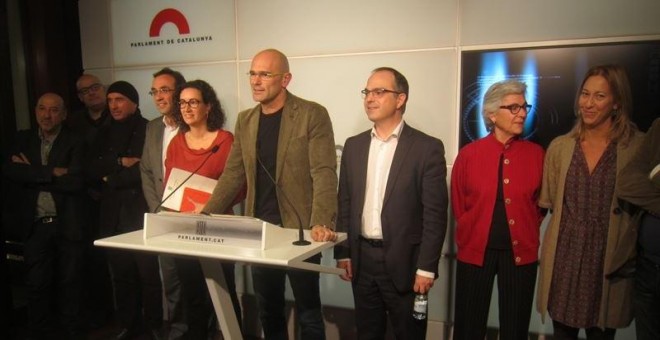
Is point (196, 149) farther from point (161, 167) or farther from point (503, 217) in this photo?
point (503, 217)

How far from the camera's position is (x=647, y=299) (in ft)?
6.31

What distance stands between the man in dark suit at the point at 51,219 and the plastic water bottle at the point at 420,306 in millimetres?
2306

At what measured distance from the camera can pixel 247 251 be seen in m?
1.58

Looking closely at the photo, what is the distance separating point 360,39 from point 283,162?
1211mm

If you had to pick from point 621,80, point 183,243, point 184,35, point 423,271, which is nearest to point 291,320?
point 423,271

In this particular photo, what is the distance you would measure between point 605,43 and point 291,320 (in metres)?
2.75

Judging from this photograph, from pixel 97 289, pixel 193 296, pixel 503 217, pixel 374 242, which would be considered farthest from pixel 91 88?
pixel 503 217

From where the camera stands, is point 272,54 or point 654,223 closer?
point 654,223

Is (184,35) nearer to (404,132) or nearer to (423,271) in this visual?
(404,132)

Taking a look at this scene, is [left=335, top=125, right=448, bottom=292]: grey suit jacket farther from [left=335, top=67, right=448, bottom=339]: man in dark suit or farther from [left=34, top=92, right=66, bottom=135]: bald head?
[left=34, top=92, right=66, bottom=135]: bald head

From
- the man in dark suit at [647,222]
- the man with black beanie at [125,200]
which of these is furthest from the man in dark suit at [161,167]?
the man in dark suit at [647,222]

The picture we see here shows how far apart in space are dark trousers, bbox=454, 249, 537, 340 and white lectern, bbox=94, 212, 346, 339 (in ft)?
2.65

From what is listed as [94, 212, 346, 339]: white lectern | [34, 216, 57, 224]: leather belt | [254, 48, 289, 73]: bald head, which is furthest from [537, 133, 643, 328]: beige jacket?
[34, 216, 57, 224]: leather belt

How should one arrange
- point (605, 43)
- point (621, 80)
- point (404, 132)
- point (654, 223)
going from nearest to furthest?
point (654, 223)
point (621, 80)
point (404, 132)
point (605, 43)
